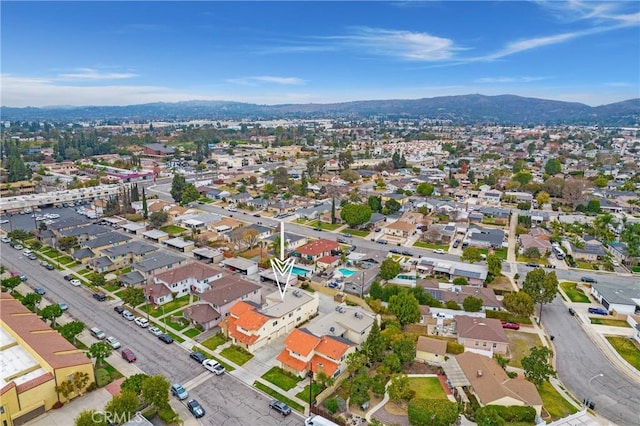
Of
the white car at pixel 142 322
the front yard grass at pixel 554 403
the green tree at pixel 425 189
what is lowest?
the front yard grass at pixel 554 403

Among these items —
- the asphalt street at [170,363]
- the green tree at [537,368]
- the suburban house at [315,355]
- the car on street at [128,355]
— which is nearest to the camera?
the asphalt street at [170,363]

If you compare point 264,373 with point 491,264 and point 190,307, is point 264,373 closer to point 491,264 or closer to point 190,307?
point 190,307

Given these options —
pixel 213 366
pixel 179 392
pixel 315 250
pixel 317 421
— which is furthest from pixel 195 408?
pixel 315 250

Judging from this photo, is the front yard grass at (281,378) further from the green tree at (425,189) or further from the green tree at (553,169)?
the green tree at (553,169)

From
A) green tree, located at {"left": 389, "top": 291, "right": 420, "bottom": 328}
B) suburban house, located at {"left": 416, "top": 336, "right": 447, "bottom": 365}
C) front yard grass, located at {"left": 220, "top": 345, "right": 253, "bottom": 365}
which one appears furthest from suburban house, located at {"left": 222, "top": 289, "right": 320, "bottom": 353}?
suburban house, located at {"left": 416, "top": 336, "right": 447, "bottom": 365}

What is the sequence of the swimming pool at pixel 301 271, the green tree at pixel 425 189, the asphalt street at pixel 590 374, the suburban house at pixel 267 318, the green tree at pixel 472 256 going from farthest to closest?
the green tree at pixel 425 189 < the green tree at pixel 472 256 < the swimming pool at pixel 301 271 < the suburban house at pixel 267 318 < the asphalt street at pixel 590 374

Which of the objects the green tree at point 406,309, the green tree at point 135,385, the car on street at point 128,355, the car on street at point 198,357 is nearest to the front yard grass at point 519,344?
the green tree at point 406,309

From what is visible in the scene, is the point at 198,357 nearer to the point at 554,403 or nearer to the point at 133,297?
the point at 133,297
